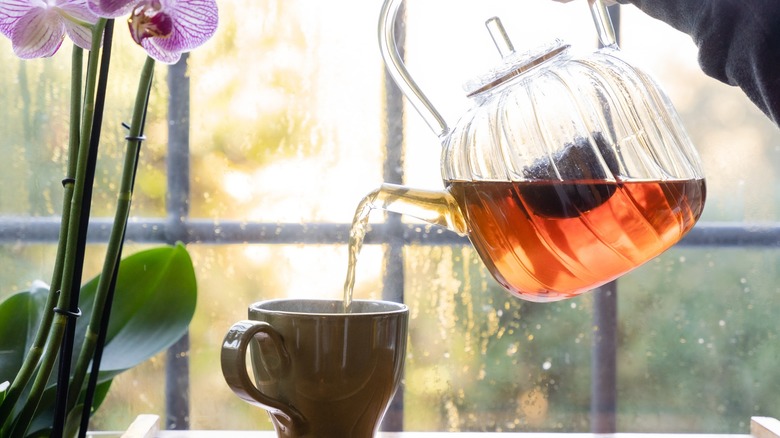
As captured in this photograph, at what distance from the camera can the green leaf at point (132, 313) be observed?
43 centimetres

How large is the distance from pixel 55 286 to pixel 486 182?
0.70 feet

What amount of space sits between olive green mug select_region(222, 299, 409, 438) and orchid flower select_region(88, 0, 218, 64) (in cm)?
14

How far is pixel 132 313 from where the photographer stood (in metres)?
0.49

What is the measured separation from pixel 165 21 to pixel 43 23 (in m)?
0.08

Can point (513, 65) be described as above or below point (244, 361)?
above

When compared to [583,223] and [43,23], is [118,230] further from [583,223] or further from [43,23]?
[583,223]

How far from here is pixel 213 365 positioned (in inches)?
43.1

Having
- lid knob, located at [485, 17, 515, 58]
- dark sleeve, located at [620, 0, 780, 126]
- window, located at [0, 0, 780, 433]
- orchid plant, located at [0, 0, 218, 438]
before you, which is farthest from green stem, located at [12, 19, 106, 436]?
window, located at [0, 0, 780, 433]

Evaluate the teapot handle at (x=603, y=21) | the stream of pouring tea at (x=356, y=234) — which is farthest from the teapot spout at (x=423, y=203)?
the teapot handle at (x=603, y=21)

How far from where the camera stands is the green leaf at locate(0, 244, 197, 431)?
1.42 feet

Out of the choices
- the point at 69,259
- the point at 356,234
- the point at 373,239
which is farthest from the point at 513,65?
the point at 373,239

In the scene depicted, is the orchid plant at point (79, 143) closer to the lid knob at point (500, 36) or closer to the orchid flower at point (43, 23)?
the orchid flower at point (43, 23)

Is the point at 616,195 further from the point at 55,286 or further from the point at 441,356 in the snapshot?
the point at 441,356

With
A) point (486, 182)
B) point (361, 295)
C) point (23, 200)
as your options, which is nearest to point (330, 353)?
point (486, 182)
